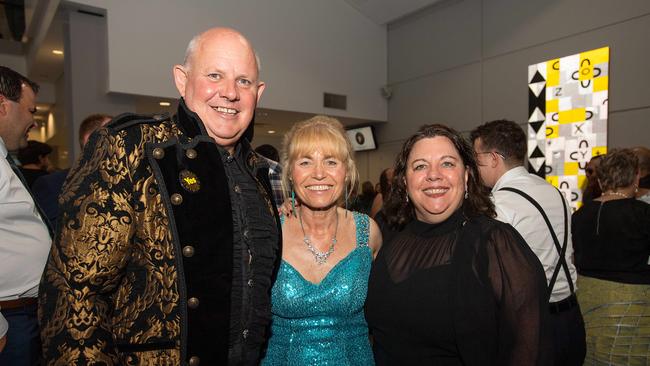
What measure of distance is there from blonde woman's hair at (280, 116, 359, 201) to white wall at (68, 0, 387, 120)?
194 inches

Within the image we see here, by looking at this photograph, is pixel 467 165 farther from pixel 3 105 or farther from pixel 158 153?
pixel 3 105

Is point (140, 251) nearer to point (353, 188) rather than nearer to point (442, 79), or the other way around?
point (353, 188)

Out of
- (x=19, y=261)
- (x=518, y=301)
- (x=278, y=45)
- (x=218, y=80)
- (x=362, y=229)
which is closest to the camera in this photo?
(x=218, y=80)

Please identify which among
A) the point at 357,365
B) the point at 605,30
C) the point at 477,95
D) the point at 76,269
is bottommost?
the point at 357,365

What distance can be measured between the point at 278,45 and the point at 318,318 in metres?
6.51

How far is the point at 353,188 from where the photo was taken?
2107mm

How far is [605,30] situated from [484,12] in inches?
79.8

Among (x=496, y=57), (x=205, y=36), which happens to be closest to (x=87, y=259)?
(x=205, y=36)

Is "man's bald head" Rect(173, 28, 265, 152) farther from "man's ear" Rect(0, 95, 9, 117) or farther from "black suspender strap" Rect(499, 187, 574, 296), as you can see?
"black suspender strap" Rect(499, 187, 574, 296)

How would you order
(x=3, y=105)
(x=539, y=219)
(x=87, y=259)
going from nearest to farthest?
(x=87, y=259), (x=3, y=105), (x=539, y=219)

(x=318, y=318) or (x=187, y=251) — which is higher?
(x=187, y=251)

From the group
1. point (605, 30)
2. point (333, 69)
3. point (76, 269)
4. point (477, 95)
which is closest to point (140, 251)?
point (76, 269)

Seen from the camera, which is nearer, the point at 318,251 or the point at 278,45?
the point at 318,251

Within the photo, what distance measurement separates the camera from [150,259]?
115 cm
